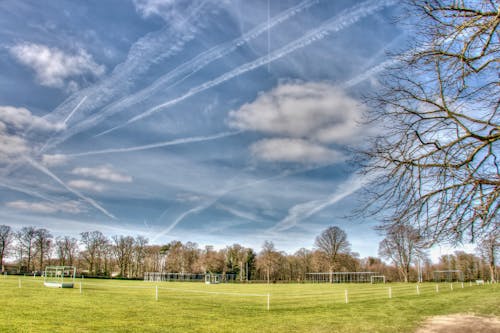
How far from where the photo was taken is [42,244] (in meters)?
89.4

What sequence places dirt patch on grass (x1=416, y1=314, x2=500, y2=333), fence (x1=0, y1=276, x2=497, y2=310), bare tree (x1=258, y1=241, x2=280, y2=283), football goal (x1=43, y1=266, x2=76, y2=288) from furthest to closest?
bare tree (x1=258, y1=241, x2=280, y2=283)
football goal (x1=43, y1=266, x2=76, y2=288)
fence (x1=0, y1=276, x2=497, y2=310)
dirt patch on grass (x1=416, y1=314, x2=500, y2=333)

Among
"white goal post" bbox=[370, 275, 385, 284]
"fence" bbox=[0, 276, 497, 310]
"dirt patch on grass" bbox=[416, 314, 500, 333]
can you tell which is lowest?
"white goal post" bbox=[370, 275, 385, 284]

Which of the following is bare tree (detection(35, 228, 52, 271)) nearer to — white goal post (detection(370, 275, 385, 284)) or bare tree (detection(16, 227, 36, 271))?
bare tree (detection(16, 227, 36, 271))

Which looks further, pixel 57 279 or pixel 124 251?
pixel 124 251

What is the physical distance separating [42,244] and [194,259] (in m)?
44.3

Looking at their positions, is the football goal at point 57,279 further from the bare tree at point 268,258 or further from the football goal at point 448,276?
the football goal at point 448,276

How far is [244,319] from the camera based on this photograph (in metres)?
17.2

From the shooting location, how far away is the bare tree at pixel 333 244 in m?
89.1

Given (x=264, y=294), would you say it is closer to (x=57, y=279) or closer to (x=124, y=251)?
(x=57, y=279)

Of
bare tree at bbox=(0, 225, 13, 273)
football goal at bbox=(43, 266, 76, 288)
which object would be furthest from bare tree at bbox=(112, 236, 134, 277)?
football goal at bbox=(43, 266, 76, 288)

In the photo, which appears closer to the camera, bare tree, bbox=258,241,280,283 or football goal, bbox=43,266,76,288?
football goal, bbox=43,266,76,288

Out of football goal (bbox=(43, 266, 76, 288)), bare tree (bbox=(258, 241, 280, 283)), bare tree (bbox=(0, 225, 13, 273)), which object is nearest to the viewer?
football goal (bbox=(43, 266, 76, 288))

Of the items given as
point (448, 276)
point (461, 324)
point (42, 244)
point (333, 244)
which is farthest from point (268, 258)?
point (461, 324)

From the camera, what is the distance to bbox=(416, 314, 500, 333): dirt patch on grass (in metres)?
14.3
